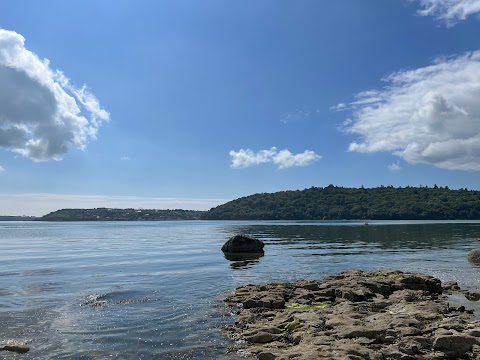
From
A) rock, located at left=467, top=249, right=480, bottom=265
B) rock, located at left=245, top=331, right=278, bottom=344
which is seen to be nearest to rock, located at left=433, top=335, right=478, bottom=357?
rock, located at left=245, top=331, right=278, bottom=344

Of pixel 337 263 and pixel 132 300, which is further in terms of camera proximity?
pixel 337 263

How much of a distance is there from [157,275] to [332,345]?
881 inches

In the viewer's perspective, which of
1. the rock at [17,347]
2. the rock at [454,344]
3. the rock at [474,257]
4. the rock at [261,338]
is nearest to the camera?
the rock at [454,344]

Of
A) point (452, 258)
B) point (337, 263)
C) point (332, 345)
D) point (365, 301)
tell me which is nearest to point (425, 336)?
point (332, 345)

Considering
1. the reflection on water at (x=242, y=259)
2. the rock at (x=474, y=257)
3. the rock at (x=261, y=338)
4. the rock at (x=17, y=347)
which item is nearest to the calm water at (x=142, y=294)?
the rock at (x=17, y=347)

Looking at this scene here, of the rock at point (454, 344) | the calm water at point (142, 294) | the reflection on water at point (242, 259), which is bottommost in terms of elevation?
the calm water at point (142, 294)

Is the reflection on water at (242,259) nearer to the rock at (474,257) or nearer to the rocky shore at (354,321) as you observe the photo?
the rocky shore at (354,321)

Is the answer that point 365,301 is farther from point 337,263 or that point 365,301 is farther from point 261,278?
point 337,263

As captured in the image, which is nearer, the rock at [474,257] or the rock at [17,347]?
the rock at [17,347]

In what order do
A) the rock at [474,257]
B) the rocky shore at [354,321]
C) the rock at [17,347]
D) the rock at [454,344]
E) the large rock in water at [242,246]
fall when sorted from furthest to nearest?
the large rock in water at [242,246] < the rock at [474,257] < the rock at [17,347] < the rocky shore at [354,321] < the rock at [454,344]

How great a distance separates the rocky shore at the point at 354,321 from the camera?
1300cm

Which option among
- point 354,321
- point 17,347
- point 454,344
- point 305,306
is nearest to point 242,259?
point 305,306

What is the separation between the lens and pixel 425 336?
A: 1433cm

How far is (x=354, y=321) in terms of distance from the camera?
16234 mm
